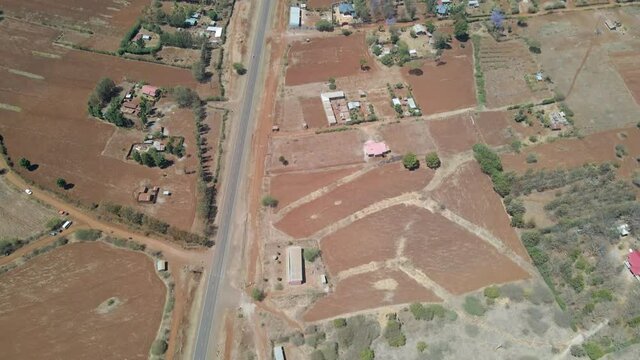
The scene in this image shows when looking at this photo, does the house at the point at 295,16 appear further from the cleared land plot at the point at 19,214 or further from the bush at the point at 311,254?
the cleared land plot at the point at 19,214

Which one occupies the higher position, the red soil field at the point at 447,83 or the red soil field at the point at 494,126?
the red soil field at the point at 447,83

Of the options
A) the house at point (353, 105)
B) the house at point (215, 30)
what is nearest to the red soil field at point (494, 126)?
the house at point (353, 105)

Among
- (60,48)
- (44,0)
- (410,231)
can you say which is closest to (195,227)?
(410,231)

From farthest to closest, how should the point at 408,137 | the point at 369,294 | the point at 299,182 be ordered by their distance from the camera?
the point at 408,137, the point at 299,182, the point at 369,294

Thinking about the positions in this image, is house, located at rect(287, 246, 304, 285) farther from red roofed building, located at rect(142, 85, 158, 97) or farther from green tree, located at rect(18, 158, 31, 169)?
green tree, located at rect(18, 158, 31, 169)

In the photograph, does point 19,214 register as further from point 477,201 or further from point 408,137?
point 477,201

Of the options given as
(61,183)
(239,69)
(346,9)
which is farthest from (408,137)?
(61,183)

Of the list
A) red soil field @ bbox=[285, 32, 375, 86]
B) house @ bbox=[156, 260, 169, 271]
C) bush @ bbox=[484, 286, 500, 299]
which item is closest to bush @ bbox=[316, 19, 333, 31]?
red soil field @ bbox=[285, 32, 375, 86]
